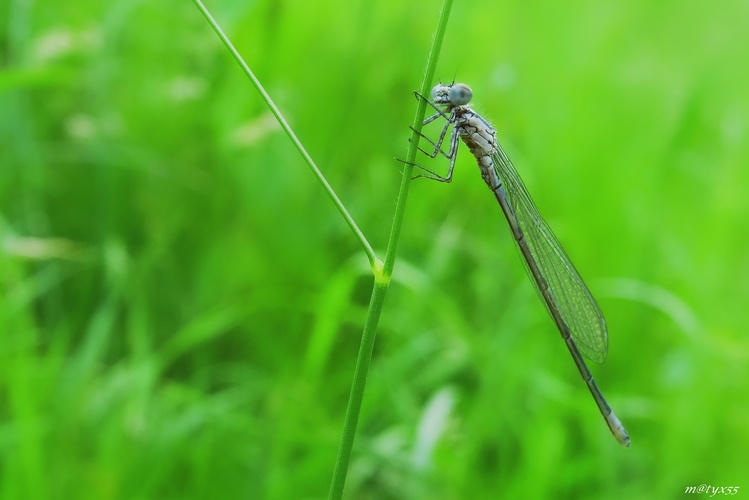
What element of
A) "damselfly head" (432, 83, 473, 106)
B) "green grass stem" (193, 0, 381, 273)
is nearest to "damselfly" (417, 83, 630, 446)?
"damselfly head" (432, 83, 473, 106)

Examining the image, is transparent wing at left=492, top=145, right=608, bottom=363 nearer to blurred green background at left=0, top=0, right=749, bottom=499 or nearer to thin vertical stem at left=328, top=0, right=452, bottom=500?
blurred green background at left=0, top=0, right=749, bottom=499

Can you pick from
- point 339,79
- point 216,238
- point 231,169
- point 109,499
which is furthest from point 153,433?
point 339,79

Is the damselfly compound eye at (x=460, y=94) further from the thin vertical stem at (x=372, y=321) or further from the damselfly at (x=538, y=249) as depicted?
the thin vertical stem at (x=372, y=321)

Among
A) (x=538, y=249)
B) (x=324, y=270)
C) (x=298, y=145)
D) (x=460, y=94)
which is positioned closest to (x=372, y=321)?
(x=298, y=145)

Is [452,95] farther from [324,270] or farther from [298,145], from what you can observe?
[324,270]

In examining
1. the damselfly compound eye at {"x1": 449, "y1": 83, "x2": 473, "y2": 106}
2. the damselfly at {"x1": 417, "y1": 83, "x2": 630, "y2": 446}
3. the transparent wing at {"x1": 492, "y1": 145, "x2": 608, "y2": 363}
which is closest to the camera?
the damselfly compound eye at {"x1": 449, "y1": 83, "x2": 473, "y2": 106}

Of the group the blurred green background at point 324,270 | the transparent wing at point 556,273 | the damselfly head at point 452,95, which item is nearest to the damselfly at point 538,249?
the transparent wing at point 556,273
